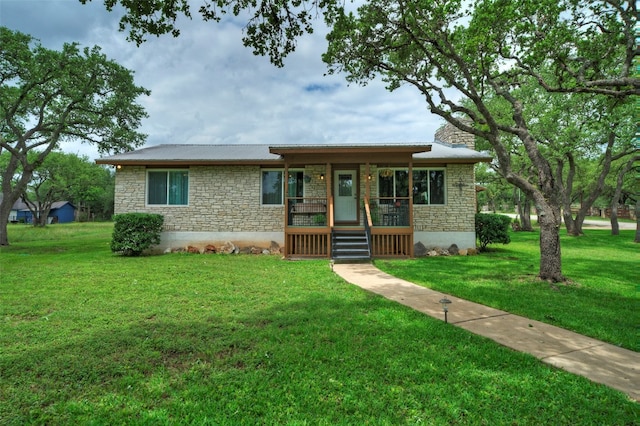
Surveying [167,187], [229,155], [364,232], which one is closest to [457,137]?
[364,232]

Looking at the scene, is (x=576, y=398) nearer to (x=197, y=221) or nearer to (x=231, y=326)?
(x=231, y=326)

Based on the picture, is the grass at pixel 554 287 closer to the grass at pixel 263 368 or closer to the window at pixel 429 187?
the grass at pixel 263 368

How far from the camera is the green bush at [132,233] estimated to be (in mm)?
9781

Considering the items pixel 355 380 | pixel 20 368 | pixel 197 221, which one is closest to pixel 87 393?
pixel 20 368

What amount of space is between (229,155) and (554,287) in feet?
35.0

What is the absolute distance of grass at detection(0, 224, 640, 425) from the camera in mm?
2248

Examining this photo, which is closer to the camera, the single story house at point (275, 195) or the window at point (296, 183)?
the single story house at point (275, 195)

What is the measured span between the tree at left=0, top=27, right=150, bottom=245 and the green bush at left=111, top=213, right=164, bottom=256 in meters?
7.35

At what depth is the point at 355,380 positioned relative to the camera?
2.65 meters

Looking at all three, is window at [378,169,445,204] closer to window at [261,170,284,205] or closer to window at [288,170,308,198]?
window at [288,170,308,198]

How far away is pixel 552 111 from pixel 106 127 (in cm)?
2289

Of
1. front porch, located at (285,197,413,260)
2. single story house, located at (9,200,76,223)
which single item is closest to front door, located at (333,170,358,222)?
front porch, located at (285,197,413,260)

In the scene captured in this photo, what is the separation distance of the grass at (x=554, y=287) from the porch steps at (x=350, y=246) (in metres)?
0.69

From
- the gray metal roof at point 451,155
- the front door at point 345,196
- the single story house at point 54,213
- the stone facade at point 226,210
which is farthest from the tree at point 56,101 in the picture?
the single story house at point 54,213
